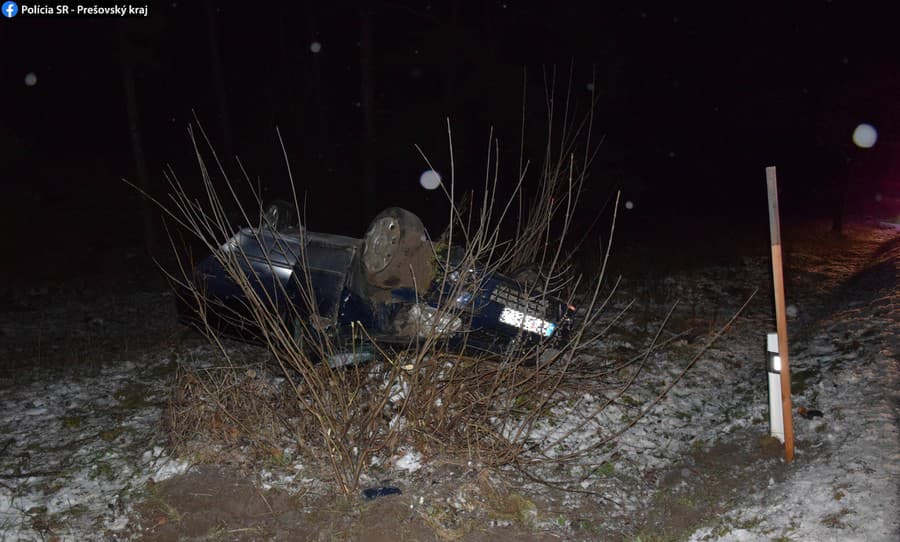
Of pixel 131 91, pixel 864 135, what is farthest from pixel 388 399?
pixel 864 135

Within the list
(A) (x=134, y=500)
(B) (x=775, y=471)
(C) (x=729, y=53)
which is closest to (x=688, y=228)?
A: (C) (x=729, y=53)

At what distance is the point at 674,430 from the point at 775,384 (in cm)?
112

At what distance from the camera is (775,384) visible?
15.9 ft

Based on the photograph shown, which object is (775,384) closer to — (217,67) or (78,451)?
(78,451)

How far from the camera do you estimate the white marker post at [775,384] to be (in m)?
4.80

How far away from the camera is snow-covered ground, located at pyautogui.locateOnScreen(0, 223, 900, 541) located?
422 centimetres

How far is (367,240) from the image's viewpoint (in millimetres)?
5801

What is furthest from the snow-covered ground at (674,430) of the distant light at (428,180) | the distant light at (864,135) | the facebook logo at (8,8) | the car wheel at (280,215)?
the distant light at (428,180)

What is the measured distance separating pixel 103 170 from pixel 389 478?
2162 cm

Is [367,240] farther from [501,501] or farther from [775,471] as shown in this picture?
[775,471]

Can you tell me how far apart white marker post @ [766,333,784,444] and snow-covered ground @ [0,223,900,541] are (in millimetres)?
227

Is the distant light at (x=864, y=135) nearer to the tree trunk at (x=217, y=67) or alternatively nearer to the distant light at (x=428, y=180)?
the distant light at (x=428, y=180)

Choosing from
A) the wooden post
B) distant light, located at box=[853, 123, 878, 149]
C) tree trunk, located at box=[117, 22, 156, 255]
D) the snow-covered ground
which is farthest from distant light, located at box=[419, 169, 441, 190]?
the wooden post

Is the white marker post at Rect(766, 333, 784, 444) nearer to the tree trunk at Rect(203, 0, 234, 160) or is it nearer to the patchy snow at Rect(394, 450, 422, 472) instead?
the patchy snow at Rect(394, 450, 422, 472)
